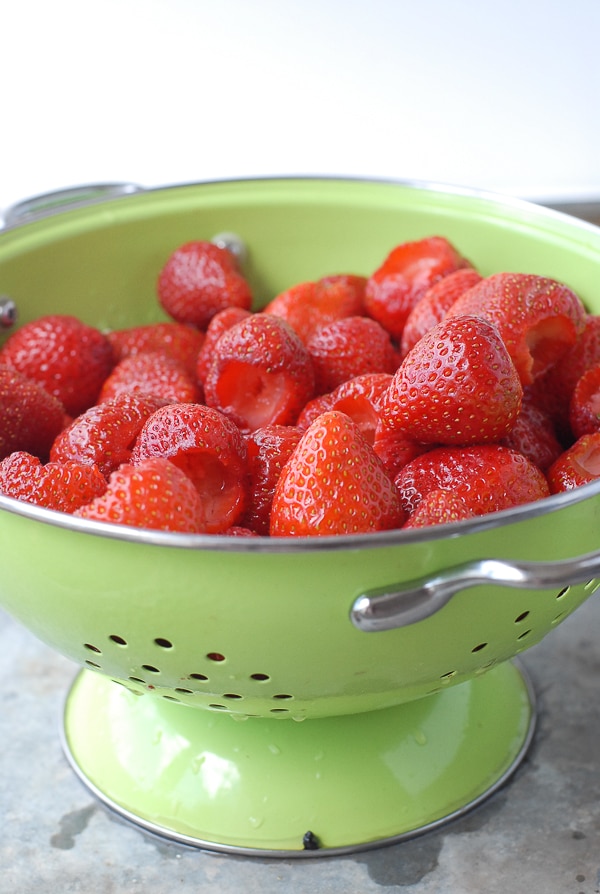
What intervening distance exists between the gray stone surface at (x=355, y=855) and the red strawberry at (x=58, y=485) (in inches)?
10.8

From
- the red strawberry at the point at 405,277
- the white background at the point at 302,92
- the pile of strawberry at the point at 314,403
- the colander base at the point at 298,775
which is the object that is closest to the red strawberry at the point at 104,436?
the pile of strawberry at the point at 314,403

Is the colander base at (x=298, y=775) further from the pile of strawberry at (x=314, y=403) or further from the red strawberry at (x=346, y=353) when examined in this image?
the red strawberry at (x=346, y=353)

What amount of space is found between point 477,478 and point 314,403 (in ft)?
0.56

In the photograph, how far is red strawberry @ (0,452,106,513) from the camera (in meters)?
0.66

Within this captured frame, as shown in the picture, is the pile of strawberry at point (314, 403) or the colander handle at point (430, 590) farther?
the pile of strawberry at point (314, 403)

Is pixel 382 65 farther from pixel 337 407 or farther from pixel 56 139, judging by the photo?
pixel 337 407

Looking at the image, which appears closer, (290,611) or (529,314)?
(290,611)

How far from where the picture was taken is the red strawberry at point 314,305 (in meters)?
0.95

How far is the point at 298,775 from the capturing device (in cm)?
75

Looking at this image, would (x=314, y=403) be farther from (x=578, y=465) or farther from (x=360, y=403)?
(x=578, y=465)

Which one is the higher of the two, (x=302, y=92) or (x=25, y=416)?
(x=302, y=92)

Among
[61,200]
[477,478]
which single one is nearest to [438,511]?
[477,478]

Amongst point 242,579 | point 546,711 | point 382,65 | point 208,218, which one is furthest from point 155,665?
point 382,65

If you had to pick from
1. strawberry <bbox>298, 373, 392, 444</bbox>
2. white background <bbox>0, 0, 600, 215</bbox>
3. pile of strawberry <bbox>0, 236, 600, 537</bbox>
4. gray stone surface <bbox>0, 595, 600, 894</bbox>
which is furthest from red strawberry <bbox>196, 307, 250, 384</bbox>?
white background <bbox>0, 0, 600, 215</bbox>
